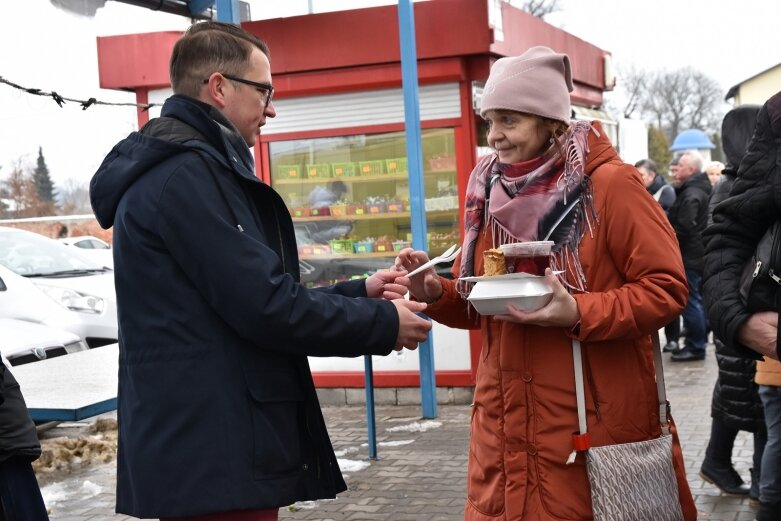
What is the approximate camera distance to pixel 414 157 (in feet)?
25.4

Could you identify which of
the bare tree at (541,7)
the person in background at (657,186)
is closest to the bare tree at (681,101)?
the bare tree at (541,7)

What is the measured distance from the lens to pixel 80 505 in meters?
6.32

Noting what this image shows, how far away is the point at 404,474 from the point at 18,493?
3.28 metres

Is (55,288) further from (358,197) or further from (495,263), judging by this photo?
(495,263)

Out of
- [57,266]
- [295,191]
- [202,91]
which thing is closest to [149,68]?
[295,191]

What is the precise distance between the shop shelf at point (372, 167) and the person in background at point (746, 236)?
5947 millimetres

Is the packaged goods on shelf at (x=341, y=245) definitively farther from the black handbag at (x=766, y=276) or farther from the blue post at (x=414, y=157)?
the black handbag at (x=766, y=276)

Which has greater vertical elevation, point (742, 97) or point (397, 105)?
point (742, 97)

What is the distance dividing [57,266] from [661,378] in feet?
33.2

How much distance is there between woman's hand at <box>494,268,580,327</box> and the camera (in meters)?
2.69

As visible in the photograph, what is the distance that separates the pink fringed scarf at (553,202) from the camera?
9.36 ft

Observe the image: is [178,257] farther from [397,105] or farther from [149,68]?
[149,68]

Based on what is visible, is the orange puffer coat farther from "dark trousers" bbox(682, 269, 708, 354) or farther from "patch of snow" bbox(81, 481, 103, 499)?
"dark trousers" bbox(682, 269, 708, 354)

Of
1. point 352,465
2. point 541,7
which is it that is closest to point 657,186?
point 352,465
